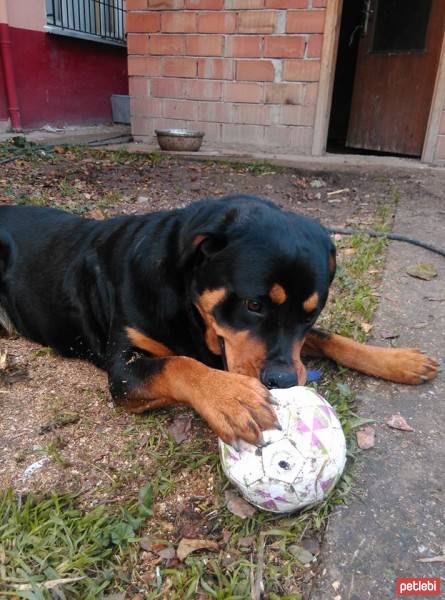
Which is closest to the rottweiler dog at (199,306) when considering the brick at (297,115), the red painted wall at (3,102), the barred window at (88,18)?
the brick at (297,115)

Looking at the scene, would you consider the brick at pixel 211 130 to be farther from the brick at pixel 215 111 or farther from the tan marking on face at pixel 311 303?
the tan marking on face at pixel 311 303

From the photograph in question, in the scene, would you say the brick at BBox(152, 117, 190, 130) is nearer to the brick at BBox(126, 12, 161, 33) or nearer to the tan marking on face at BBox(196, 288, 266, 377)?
the brick at BBox(126, 12, 161, 33)

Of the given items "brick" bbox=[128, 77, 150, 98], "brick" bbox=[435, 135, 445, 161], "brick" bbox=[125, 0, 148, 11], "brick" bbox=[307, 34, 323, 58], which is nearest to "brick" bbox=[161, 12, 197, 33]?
"brick" bbox=[125, 0, 148, 11]

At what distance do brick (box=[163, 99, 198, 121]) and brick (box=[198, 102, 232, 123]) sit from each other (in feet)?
0.36

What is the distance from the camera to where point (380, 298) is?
11.5ft

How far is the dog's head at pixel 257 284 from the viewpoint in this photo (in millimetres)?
2055

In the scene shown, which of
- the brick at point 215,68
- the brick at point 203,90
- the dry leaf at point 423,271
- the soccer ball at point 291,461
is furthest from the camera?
the brick at point 203,90

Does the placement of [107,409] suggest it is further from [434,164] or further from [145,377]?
[434,164]

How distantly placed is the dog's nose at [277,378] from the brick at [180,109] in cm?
714

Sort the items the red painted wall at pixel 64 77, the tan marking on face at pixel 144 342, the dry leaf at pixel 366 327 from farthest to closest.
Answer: the red painted wall at pixel 64 77
the dry leaf at pixel 366 327
the tan marking on face at pixel 144 342

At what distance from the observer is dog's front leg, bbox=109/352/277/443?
177 centimetres

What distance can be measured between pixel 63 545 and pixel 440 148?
24.7 ft

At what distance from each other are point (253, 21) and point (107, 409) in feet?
22.2

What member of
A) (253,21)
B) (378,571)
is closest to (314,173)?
(253,21)
